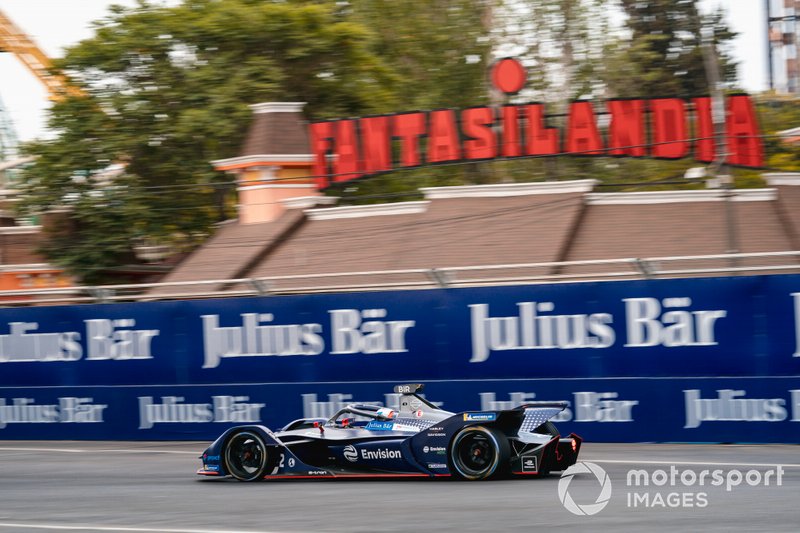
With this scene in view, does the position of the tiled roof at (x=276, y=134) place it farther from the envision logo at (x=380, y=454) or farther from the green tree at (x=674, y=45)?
the green tree at (x=674, y=45)

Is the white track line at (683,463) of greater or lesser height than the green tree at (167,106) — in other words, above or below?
below

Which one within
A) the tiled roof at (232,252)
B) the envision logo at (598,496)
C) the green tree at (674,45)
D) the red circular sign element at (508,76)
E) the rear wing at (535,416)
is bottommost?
the envision logo at (598,496)

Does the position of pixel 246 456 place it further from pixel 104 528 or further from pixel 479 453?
pixel 104 528

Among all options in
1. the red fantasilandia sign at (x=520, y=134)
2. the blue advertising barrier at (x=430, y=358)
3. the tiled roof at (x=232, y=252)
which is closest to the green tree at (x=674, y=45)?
the red fantasilandia sign at (x=520, y=134)

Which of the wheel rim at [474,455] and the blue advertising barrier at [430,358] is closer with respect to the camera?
the wheel rim at [474,455]

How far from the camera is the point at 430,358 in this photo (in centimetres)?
1706

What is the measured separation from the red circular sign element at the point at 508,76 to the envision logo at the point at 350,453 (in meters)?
18.0

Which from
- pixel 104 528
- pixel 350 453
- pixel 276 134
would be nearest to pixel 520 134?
pixel 276 134

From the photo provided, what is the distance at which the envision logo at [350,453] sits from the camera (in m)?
11.3

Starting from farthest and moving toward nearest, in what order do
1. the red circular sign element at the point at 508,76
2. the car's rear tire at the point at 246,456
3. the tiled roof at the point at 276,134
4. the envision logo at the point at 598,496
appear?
the red circular sign element at the point at 508,76 < the tiled roof at the point at 276,134 < the car's rear tire at the point at 246,456 < the envision logo at the point at 598,496

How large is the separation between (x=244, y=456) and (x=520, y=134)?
633 inches

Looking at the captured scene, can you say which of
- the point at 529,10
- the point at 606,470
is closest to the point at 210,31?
the point at 529,10

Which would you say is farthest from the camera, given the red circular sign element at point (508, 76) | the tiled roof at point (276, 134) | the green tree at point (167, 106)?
the green tree at point (167, 106)

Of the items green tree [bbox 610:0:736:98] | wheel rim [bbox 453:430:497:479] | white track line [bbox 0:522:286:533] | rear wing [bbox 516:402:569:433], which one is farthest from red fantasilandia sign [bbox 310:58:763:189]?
green tree [bbox 610:0:736:98]
